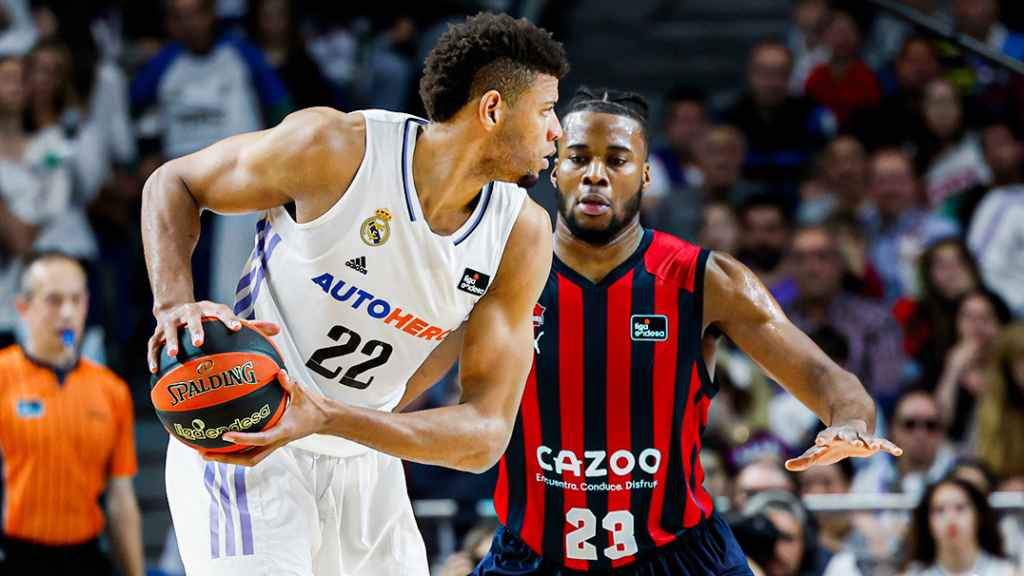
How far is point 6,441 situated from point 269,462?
3.45m

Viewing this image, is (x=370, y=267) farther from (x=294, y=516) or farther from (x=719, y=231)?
(x=719, y=231)

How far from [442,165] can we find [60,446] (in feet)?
12.1

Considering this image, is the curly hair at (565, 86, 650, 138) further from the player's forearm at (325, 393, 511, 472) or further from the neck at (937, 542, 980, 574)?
the neck at (937, 542, 980, 574)

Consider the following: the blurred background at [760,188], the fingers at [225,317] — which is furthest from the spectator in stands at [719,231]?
the fingers at [225,317]

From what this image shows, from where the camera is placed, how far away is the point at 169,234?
388 cm

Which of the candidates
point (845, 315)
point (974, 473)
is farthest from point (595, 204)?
point (845, 315)

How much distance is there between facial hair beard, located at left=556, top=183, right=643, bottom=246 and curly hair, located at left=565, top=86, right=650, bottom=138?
0.88ft

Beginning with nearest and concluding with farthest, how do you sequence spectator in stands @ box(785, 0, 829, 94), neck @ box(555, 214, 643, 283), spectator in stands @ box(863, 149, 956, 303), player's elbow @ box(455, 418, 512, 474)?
player's elbow @ box(455, 418, 512, 474) < neck @ box(555, 214, 643, 283) < spectator in stands @ box(863, 149, 956, 303) < spectator in stands @ box(785, 0, 829, 94)

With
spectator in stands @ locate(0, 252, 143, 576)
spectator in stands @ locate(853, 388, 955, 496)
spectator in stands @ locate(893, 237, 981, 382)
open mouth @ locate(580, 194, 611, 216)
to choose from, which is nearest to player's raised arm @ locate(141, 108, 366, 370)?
open mouth @ locate(580, 194, 611, 216)

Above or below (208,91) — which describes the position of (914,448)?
below

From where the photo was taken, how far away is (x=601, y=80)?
1038 centimetres

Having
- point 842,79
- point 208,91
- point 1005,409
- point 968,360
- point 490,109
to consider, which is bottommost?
point 1005,409

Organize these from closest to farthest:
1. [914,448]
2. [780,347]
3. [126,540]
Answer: [780,347]
[126,540]
[914,448]

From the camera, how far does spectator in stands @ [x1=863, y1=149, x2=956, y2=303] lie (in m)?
8.60
